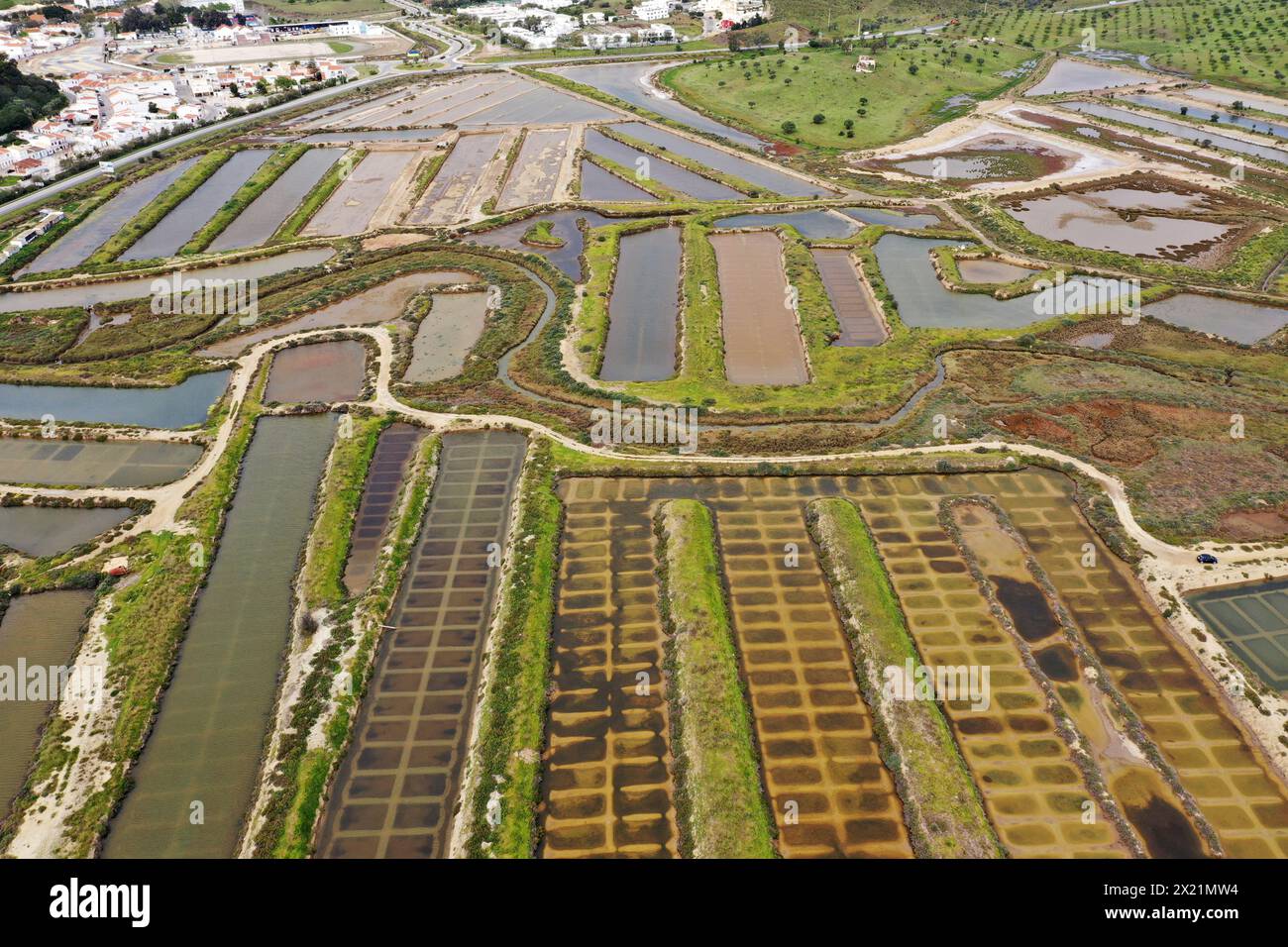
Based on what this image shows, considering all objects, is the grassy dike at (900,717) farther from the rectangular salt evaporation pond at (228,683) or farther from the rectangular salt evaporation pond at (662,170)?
the rectangular salt evaporation pond at (662,170)

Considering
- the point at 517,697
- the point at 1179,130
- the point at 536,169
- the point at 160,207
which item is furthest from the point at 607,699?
the point at 1179,130

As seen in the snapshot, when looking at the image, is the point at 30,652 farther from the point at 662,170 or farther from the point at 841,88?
the point at 841,88

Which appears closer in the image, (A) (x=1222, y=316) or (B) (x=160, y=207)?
(A) (x=1222, y=316)

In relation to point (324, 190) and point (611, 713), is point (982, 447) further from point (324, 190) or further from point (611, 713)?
point (324, 190)

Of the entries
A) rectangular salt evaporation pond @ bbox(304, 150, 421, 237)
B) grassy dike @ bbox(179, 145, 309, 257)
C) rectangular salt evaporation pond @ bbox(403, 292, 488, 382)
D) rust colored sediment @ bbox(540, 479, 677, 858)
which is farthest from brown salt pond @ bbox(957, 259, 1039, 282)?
grassy dike @ bbox(179, 145, 309, 257)

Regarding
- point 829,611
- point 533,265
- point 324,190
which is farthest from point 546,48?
point 829,611

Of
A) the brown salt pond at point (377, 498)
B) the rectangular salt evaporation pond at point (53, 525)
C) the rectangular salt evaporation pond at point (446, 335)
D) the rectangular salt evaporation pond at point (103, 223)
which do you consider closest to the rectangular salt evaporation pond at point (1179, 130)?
the rectangular salt evaporation pond at point (446, 335)
